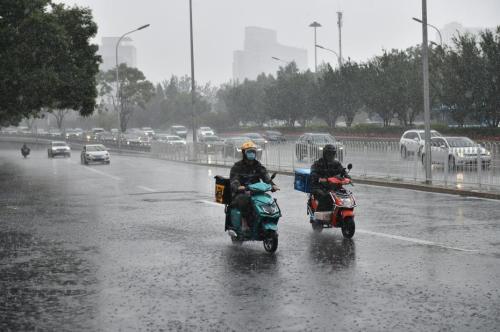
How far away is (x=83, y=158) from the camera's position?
47.5 metres

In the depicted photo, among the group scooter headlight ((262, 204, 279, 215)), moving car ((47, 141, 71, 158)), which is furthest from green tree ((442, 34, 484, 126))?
scooter headlight ((262, 204, 279, 215))

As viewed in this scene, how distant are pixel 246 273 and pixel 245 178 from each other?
7.75 feet

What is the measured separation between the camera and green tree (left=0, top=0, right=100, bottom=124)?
39125 millimetres

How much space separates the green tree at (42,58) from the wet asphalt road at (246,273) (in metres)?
24.2

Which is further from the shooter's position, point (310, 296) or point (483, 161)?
point (483, 161)

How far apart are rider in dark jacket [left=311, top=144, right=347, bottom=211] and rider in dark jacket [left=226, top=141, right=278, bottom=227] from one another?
1.24 meters

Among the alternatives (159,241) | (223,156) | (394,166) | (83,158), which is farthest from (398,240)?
(83,158)

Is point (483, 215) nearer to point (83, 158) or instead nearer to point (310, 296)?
point (310, 296)

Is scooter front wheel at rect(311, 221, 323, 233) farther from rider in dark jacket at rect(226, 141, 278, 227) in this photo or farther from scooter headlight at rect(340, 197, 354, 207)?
rider in dark jacket at rect(226, 141, 278, 227)

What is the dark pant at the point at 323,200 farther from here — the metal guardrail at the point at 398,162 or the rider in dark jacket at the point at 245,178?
the metal guardrail at the point at 398,162

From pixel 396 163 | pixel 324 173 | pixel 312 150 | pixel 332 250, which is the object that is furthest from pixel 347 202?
pixel 312 150

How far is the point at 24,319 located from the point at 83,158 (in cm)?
4153

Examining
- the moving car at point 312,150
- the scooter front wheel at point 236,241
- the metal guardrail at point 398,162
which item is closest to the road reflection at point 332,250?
the scooter front wheel at point 236,241

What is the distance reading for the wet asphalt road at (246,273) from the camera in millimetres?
6746
